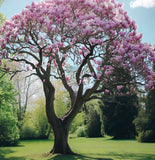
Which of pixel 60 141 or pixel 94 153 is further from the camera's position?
pixel 94 153

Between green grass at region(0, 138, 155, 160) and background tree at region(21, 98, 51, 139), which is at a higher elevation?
background tree at region(21, 98, 51, 139)

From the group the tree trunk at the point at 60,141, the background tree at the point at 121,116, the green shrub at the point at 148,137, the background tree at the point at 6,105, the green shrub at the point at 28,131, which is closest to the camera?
the tree trunk at the point at 60,141

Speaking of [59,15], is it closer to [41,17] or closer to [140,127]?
[41,17]

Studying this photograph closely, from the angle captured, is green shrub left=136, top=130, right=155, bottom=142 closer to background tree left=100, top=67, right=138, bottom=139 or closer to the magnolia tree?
background tree left=100, top=67, right=138, bottom=139

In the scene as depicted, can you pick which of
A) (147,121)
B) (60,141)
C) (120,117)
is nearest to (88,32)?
(60,141)

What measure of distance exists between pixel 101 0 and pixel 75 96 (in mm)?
6297

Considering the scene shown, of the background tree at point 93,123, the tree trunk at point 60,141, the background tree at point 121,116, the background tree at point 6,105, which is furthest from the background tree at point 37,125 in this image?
the tree trunk at point 60,141

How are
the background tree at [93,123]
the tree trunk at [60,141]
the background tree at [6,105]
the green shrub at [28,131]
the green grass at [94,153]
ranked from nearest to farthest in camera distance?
the green grass at [94,153]
the tree trunk at [60,141]
the background tree at [6,105]
the green shrub at [28,131]
the background tree at [93,123]

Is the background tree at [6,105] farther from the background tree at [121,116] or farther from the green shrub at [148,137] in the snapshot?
the background tree at [121,116]

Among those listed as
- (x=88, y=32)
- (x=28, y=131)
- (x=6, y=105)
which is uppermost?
(x=88, y=32)

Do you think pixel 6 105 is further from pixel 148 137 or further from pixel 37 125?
pixel 37 125

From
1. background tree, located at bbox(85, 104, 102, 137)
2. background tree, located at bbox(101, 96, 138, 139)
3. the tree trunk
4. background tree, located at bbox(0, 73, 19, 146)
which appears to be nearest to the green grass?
the tree trunk

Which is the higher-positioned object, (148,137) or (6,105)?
(6,105)

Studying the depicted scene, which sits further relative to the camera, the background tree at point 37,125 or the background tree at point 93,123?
the background tree at point 93,123
